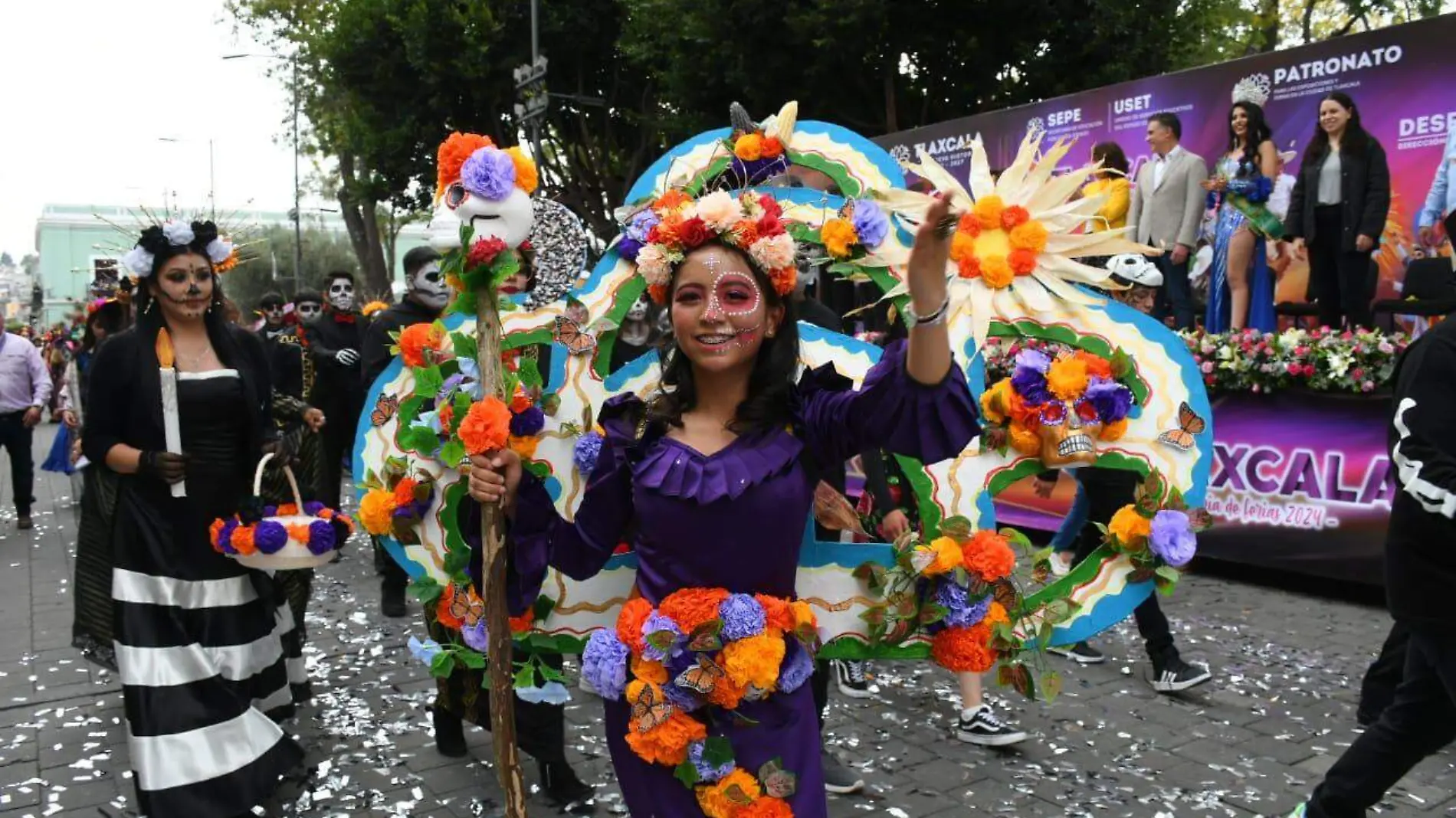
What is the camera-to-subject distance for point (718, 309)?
237 cm

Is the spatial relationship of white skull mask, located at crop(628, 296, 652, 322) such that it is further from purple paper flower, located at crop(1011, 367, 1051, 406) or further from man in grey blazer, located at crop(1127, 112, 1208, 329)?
man in grey blazer, located at crop(1127, 112, 1208, 329)

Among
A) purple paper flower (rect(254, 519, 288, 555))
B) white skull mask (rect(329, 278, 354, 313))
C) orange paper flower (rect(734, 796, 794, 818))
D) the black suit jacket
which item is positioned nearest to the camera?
orange paper flower (rect(734, 796, 794, 818))

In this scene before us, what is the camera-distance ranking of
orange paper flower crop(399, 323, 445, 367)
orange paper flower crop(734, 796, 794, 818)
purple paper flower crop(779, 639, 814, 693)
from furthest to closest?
orange paper flower crop(399, 323, 445, 367)
purple paper flower crop(779, 639, 814, 693)
orange paper flower crop(734, 796, 794, 818)

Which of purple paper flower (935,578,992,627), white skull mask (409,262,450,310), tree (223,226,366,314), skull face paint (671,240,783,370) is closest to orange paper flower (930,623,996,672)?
purple paper flower (935,578,992,627)

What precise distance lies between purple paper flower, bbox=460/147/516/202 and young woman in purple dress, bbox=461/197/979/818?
39 cm

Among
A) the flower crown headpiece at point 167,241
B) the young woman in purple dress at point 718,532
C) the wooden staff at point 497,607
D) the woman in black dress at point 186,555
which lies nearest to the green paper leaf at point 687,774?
the young woman in purple dress at point 718,532

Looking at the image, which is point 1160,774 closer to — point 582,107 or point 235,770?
point 235,770

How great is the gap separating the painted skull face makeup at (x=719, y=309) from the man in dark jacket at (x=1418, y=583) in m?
1.97

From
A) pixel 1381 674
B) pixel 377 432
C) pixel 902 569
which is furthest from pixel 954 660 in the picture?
pixel 1381 674

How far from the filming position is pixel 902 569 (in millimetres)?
2949

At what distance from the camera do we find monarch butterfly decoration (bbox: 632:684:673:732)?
2.39 metres

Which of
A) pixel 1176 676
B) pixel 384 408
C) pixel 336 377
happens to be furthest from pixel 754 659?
pixel 336 377

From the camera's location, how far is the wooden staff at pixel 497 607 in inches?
101

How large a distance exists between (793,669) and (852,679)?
290 cm
